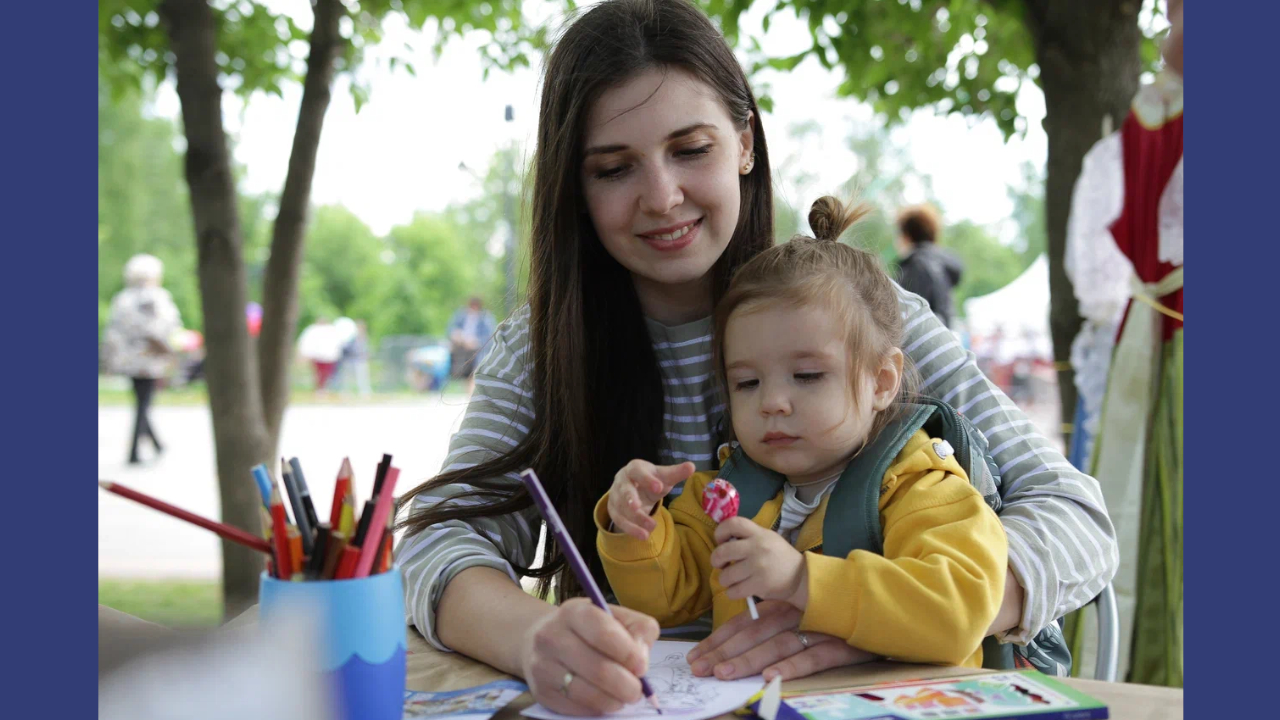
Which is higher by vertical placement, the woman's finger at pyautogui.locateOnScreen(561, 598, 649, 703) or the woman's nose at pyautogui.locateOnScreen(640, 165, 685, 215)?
the woman's nose at pyautogui.locateOnScreen(640, 165, 685, 215)

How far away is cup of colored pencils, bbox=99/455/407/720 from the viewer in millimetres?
835

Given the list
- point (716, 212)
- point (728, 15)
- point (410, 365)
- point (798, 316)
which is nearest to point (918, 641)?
point (798, 316)

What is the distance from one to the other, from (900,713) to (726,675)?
0.20 m

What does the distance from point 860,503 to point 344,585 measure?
2.15 feet

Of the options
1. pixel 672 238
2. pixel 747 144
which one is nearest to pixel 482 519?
pixel 672 238

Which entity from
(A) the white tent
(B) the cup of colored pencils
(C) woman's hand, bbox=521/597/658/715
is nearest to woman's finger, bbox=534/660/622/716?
(C) woman's hand, bbox=521/597/658/715

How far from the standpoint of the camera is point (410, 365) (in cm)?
2039

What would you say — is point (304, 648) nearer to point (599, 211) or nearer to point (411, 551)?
point (411, 551)

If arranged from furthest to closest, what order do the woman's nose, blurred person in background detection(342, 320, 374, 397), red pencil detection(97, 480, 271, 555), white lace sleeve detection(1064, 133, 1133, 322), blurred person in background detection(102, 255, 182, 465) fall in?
blurred person in background detection(342, 320, 374, 397) < blurred person in background detection(102, 255, 182, 465) < white lace sleeve detection(1064, 133, 1133, 322) < the woman's nose < red pencil detection(97, 480, 271, 555)

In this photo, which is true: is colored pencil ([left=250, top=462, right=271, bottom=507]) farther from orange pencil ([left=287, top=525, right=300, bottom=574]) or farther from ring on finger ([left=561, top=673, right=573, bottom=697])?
ring on finger ([left=561, top=673, right=573, bottom=697])

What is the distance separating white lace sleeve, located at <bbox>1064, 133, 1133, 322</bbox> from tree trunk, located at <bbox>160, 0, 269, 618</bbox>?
8.75 feet

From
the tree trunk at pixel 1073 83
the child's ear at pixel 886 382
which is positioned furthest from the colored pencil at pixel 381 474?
the tree trunk at pixel 1073 83

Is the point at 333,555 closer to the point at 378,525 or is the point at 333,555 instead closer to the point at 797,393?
Answer: the point at 378,525

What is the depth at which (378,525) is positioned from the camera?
864mm
